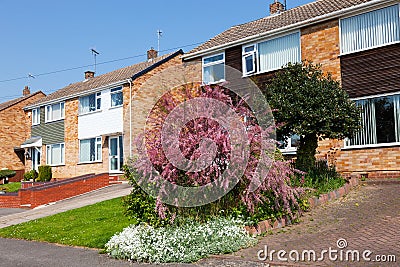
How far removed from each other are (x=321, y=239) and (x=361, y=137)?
26.6ft

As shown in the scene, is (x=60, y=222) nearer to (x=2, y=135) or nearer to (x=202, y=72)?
(x=202, y=72)

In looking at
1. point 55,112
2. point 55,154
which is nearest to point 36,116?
point 55,112

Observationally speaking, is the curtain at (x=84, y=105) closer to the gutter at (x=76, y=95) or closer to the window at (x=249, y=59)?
the gutter at (x=76, y=95)

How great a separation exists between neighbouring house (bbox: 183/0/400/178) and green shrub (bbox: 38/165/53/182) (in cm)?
1650

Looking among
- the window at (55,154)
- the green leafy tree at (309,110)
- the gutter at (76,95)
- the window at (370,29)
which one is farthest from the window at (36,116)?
the window at (370,29)

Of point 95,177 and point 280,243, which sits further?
point 95,177

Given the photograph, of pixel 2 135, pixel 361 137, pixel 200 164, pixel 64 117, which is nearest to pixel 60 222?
pixel 200 164

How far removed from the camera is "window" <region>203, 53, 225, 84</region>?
797 inches

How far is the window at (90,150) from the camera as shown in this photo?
26078 mm

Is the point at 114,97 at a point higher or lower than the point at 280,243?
higher

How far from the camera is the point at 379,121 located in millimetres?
14773

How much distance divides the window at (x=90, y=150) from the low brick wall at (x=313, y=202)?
54.8 feet

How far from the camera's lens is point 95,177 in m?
21.4


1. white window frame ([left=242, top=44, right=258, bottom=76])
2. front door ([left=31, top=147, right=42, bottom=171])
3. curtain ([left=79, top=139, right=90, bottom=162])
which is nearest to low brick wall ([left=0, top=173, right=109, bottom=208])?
curtain ([left=79, top=139, right=90, bottom=162])
